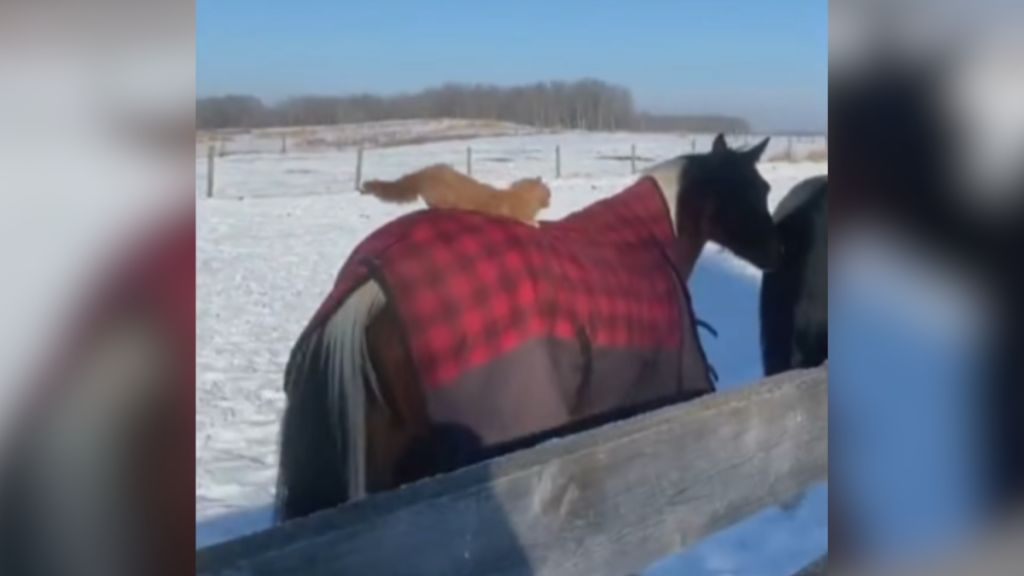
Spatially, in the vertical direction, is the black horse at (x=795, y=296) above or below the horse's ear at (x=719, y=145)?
below

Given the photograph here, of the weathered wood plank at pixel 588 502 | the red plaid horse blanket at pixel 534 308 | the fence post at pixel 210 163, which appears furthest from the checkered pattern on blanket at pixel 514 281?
the fence post at pixel 210 163

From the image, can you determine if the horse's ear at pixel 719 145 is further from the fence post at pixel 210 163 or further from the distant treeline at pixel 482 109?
the fence post at pixel 210 163

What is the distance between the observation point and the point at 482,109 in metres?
1.05

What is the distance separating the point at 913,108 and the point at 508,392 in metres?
1.01

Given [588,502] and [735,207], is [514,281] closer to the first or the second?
[588,502]

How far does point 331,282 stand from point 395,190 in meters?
0.13

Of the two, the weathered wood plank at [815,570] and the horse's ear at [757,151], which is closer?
the weathered wood plank at [815,570]

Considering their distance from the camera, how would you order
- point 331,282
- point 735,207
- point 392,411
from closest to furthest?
point 331,282
point 392,411
point 735,207

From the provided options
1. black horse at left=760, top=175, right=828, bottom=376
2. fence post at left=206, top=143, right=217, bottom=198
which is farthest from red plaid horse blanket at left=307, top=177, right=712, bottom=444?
fence post at left=206, top=143, right=217, bottom=198

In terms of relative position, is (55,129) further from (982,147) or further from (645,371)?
(645,371)

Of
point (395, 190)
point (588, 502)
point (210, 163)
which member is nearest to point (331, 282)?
point (395, 190)

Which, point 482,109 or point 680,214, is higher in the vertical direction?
point 482,109

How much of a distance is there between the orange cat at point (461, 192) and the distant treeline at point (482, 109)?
0.38 ft

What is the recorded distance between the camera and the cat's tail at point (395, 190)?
1.12m
